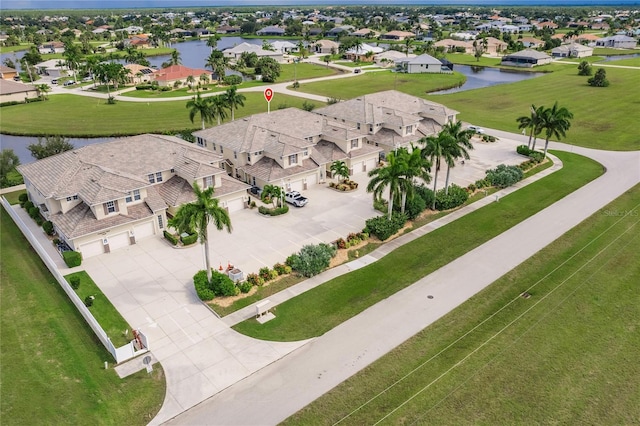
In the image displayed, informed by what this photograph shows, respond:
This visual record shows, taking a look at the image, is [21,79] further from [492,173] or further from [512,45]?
[512,45]

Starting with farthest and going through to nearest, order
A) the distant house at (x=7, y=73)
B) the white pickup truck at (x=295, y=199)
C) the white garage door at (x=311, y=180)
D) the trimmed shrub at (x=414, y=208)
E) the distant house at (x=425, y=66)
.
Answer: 1. the distant house at (x=425, y=66)
2. the distant house at (x=7, y=73)
3. the white garage door at (x=311, y=180)
4. the white pickup truck at (x=295, y=199)
5. the trimmed shrub at (x=414, y=208)

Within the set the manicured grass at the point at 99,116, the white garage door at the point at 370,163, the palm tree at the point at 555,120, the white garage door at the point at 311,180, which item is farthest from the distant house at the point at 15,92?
the palm tree at the point at 555,120

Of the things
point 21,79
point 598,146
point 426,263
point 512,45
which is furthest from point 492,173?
point 512,45

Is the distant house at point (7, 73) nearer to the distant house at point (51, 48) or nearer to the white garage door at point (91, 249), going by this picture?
the distant house at point (51, 48)

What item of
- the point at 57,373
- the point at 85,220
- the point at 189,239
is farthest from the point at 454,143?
the point at 57,373

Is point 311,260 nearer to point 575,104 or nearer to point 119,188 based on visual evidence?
point 119,188

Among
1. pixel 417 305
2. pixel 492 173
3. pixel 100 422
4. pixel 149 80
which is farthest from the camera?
pixel 149 80

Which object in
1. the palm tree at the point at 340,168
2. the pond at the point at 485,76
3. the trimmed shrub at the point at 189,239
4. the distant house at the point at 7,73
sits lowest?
the trimmed shrub at the point at 189,239
